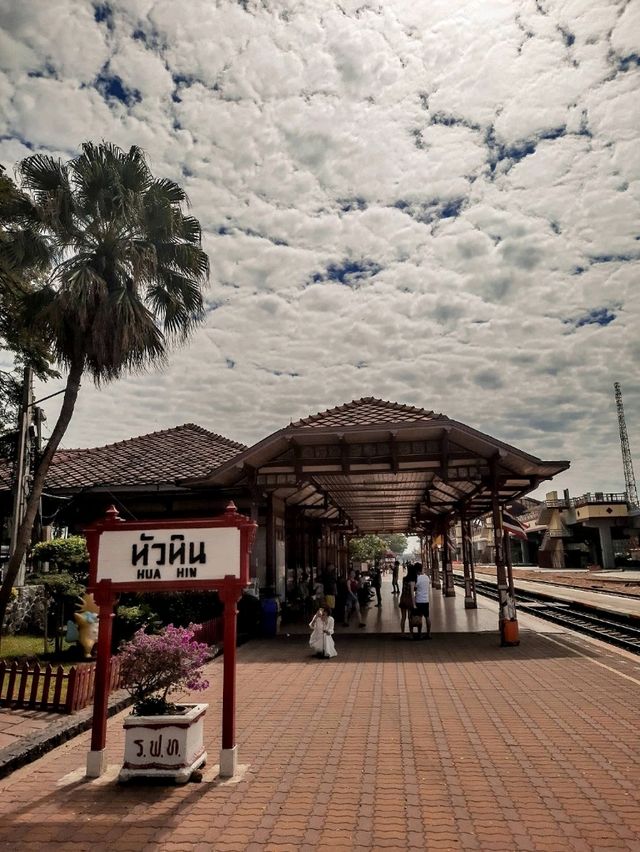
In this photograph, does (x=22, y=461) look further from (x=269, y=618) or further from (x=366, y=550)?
(x=366, y=550)

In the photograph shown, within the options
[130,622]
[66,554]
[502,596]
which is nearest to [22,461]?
[66,554]

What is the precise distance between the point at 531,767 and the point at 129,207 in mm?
11924

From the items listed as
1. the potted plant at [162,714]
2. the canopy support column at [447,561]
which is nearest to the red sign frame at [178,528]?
the potted plant at [162,714]

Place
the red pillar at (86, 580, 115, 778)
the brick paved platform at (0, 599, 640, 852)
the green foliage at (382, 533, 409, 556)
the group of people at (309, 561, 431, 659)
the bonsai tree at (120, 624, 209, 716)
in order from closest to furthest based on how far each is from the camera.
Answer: the brick paved platform at (0, 599, 640, 852) < the red pillar at (86, 580, 115, 778) < the bonsai tree at (120, 624, 209, 716) < the group of people at (309, 561, 431, 659) < the green foliage at (382, 533, 409, 556)

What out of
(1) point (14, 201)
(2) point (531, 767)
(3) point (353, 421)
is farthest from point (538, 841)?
(1) point (14, 201)

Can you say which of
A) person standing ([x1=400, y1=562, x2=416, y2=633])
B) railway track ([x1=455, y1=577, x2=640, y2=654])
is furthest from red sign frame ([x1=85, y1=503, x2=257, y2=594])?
railway track ([x1=455, y1=577, x2=640, y2=654])

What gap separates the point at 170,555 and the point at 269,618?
9343 millimetres

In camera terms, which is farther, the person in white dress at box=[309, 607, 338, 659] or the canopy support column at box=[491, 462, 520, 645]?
the canopy support column at box=[491, 462, 520, 645]

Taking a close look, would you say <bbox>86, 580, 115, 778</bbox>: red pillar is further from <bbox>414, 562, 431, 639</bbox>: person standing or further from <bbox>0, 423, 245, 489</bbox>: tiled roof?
<bbox>0, 423, 245, 489</bbox>: tiled roof

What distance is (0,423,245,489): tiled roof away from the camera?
694 inches

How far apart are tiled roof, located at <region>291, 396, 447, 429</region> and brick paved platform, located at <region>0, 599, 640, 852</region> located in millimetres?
5474

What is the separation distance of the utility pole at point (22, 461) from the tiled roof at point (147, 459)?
320 centimetres

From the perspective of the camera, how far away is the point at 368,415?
13.4 metres

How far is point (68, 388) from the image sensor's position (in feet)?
40.2
